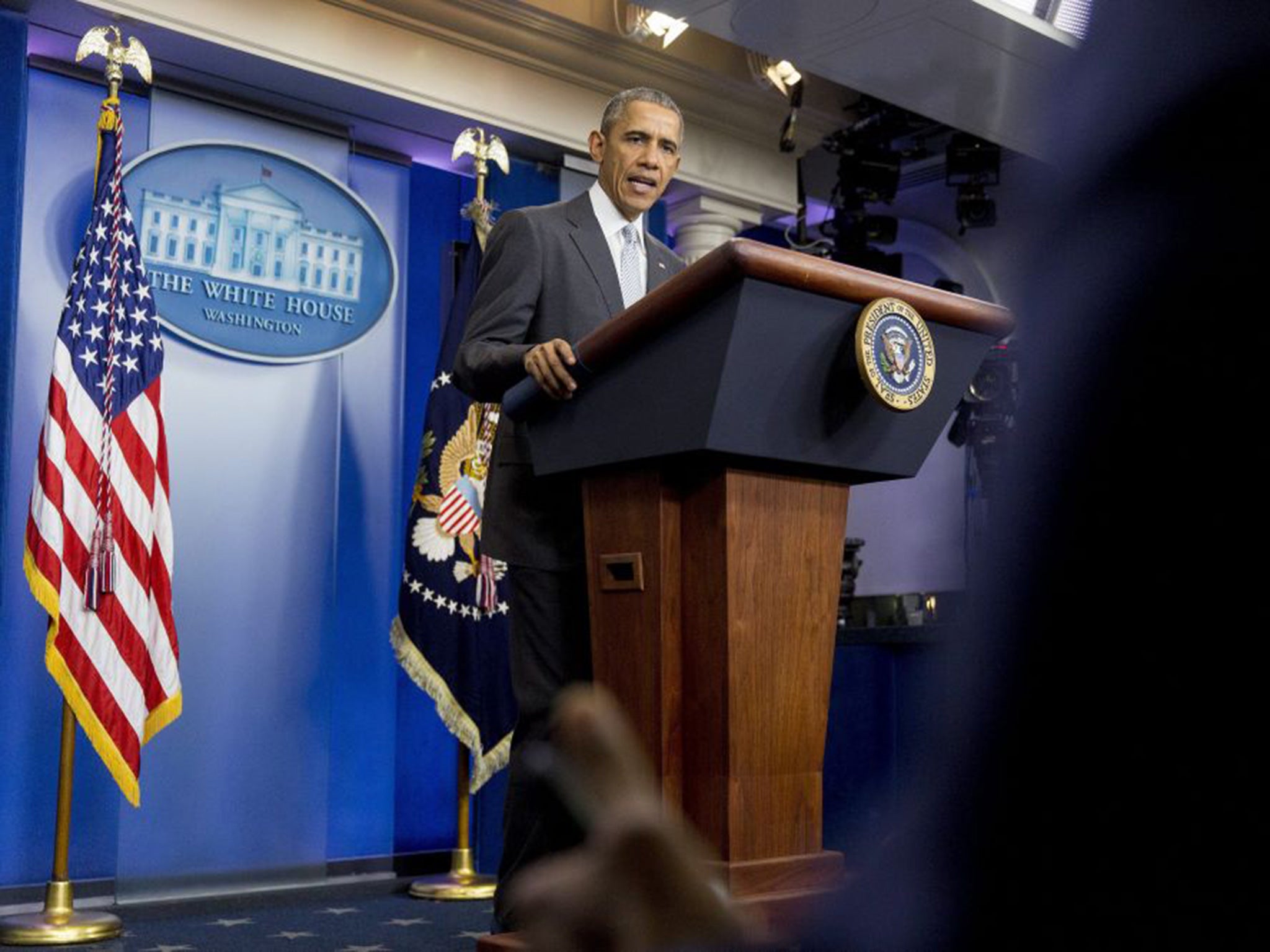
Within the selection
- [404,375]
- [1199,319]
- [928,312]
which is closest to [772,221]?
[404,375]

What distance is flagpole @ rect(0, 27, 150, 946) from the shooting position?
3.46 meters

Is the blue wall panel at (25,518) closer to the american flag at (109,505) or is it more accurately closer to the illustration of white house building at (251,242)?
the illustration of white house building at (251,242)

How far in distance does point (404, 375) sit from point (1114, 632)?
4.97 meters

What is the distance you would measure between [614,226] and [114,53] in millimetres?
2357

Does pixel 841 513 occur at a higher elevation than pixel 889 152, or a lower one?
lower

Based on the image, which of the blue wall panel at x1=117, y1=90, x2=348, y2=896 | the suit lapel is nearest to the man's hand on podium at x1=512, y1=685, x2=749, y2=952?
the suit lapel

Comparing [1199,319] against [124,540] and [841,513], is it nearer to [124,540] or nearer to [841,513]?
[841,513]

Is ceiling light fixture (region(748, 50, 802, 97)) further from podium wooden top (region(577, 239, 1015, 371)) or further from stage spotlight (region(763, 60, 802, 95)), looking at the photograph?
podium wooden top (region(577, 239, 1015, 371))

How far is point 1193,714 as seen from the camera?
288mm

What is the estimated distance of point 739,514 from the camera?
5.59 feet

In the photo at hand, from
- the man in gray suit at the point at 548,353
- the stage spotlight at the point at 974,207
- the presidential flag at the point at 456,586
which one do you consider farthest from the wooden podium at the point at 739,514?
the stage spotlight at the point at 974,207

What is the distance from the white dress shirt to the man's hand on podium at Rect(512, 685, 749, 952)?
1.94 metres

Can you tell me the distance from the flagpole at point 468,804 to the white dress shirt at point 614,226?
95.1 inches

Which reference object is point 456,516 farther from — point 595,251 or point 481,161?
point 595,251
